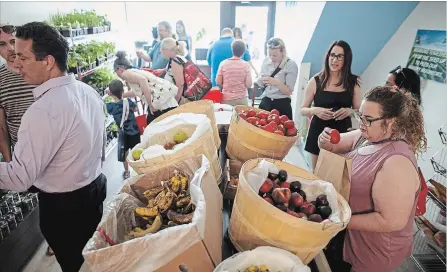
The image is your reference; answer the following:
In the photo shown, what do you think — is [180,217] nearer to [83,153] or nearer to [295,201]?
[295,201]

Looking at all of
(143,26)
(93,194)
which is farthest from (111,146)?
(143,26)

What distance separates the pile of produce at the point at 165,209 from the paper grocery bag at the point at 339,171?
0.65 meters

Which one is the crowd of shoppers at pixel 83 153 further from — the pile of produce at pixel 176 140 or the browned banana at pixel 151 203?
the browned banana at pixel 151 203

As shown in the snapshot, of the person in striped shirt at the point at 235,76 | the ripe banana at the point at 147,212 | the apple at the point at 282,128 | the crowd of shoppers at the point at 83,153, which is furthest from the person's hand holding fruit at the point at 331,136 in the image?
the person in striped shirt at the point at 235,76

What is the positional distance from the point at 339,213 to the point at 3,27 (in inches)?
97.2

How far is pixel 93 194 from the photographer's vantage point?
167 centimetres

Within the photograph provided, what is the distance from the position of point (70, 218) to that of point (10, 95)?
3.36 feet

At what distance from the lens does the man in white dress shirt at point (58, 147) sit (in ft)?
4.20

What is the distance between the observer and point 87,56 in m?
3.76

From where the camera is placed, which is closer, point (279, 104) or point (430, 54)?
point (430, 54)

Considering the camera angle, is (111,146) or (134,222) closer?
(134,222)

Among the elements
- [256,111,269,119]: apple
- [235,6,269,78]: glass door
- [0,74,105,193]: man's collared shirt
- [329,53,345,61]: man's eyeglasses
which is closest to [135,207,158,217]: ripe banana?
[0,74,105,193]: man's collared shirt

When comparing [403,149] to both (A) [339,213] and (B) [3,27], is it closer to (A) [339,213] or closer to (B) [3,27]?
(A) [339,213]

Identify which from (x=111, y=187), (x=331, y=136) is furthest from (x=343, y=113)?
(x=111, y=187)
